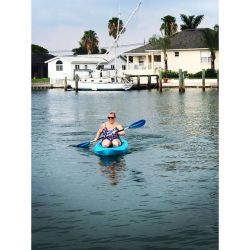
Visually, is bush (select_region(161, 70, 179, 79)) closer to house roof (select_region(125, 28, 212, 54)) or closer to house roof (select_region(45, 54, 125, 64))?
house roof (select_region(125, 28, 212, 54))

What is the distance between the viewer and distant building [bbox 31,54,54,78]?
6066 cm

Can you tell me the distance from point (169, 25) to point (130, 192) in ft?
170

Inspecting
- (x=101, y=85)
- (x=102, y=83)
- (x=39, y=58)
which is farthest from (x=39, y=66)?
(x=101, y=85)

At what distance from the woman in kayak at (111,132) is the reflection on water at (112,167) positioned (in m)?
0.34

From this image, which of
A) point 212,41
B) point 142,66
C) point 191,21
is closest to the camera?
point 212,41

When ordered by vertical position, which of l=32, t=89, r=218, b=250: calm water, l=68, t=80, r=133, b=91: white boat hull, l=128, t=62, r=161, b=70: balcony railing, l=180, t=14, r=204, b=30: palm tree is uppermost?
l=180, t=14, r=204, b=30: palm tree

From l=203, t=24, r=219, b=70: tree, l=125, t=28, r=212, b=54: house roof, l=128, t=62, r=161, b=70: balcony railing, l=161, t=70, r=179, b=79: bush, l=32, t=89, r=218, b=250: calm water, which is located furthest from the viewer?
l=128, t=62, r=161, b=70: balcony railing

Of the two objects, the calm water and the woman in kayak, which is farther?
the woman in kayak

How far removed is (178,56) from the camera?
51.3 meters

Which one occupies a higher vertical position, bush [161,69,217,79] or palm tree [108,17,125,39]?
palm tree [108,17,125,39]

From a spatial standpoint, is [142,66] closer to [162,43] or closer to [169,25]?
[162,43]

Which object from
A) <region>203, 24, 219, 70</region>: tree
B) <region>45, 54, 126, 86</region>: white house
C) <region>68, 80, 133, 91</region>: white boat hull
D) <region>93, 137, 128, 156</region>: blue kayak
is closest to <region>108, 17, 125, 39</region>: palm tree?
<region>45, 54, 126, 86</region>: white house

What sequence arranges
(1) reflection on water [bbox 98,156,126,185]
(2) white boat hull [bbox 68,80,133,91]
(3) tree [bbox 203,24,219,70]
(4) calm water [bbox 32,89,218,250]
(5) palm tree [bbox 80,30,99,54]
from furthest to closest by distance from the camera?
(5) palm tree [bbox 80,30,99,54] → (2) white boat hull [bbox 68,80,133,91] → (3) tree [bbox 203,24,219,70] → (1) reflection on water [bbox 98,156,126,185] → (4) calm water [bbox 32,89,218,250]
